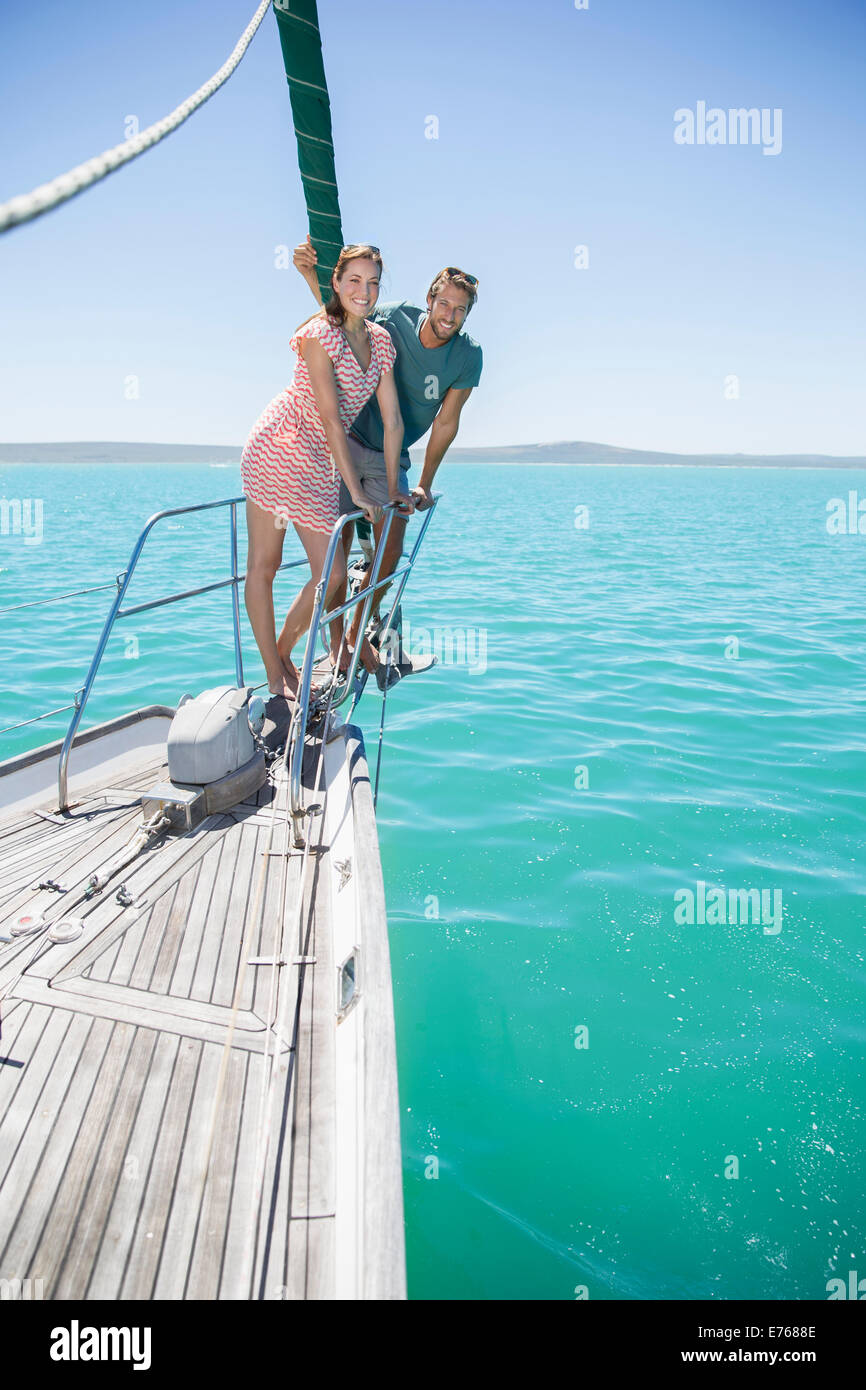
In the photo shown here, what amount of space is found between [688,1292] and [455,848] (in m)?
3.04

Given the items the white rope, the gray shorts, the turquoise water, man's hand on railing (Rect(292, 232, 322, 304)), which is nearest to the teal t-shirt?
the gray shorts

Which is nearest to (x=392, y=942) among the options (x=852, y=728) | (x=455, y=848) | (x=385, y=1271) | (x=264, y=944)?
(x=455, y=848)

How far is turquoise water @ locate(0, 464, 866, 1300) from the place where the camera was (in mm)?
2990

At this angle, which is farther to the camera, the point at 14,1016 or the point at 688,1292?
the point at 688,1292

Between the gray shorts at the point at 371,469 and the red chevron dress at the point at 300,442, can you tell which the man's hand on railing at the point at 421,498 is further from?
the red chevron dress at the point at 300,442

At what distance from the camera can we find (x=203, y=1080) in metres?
2.11

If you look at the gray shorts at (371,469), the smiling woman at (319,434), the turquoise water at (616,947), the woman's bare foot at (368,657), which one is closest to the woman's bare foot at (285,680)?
the smiling woman at (319,434)

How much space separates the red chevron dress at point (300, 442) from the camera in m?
3.65

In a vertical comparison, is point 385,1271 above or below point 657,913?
above

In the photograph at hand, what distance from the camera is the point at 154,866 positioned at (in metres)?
3.06

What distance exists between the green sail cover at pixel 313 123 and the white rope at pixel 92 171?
180 cm

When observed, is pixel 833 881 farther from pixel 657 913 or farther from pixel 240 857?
pixel 240 857
